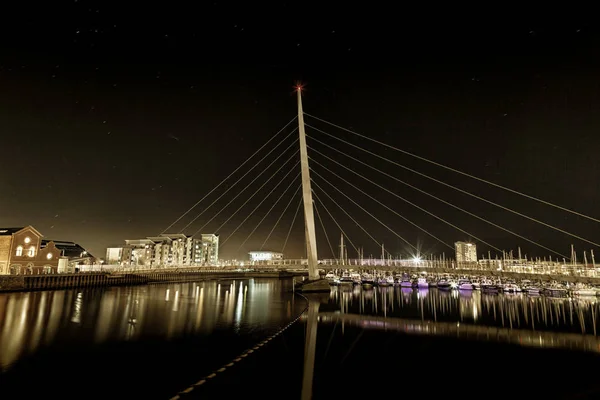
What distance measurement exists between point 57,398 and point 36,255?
50.7 metres

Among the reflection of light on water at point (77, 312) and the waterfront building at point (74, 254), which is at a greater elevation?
the waterfront building at point (74, 254)

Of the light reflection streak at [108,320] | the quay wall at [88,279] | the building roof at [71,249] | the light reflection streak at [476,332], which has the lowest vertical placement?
the light reflection streak at [476,332]

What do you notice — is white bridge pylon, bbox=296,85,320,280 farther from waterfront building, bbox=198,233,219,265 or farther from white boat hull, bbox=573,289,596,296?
waterfront building, bbox=198,233,219,265

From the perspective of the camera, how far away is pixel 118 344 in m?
15.0

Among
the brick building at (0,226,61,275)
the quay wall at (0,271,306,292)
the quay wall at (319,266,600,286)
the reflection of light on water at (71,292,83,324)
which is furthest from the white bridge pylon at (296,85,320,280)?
the brick building at (0,226,61,275)

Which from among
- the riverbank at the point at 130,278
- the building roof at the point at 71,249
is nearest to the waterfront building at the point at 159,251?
the building roof at the point at 71,249

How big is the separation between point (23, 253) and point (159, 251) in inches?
2568

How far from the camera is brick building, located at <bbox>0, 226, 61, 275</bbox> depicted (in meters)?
45.0

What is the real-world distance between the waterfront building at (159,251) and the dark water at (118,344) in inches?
3382

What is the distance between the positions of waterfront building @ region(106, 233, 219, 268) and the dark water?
282 feet

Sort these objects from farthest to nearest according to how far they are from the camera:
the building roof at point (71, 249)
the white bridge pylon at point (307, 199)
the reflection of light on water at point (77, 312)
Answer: the building roof at point (71, 249)
the white bridge pylon at point (307, 199)
the reflection of light on water at point (77, 312)

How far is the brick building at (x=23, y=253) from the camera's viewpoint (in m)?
45.0

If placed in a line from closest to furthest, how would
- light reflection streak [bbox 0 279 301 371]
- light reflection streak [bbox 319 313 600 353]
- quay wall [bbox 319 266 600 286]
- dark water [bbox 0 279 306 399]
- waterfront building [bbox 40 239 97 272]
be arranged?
dark water [bbox 0 279 306 399] → light reflection streak [bbox 0 279 301 371] → light reflection streak [bbox 319 313 600 353] → quay wall [bbox 319 266 600 286] → waterfront building [bbox 40 239 97 272]

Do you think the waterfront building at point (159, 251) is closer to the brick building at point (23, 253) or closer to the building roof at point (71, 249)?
the building roof at point (71, 249)
